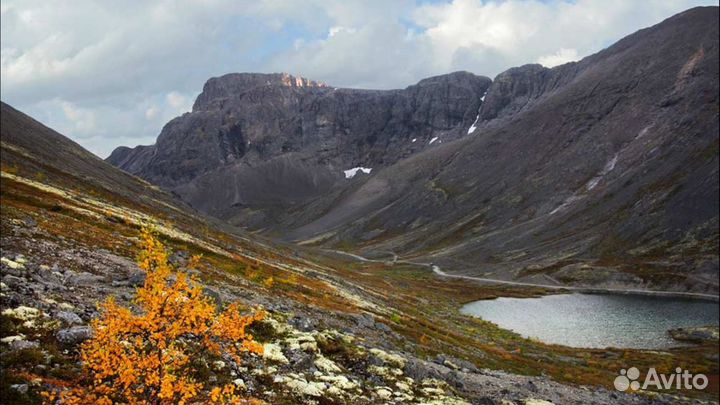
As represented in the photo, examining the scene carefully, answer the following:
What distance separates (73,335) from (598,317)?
98909 millimetres

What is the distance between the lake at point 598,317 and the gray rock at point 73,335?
72565mm

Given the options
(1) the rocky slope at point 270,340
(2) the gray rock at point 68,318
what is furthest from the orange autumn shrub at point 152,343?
(2) the gray rock at point 68,318

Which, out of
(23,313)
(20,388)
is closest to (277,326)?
(23,313)

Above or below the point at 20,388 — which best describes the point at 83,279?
above

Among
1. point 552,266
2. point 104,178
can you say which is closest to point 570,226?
point 552,266

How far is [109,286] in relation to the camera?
24.2 m

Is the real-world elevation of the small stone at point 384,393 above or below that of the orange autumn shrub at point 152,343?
below

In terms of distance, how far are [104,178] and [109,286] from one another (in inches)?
3606

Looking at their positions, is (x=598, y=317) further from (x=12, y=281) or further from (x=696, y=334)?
(x=12, y=281)

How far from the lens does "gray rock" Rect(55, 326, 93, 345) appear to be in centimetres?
1588

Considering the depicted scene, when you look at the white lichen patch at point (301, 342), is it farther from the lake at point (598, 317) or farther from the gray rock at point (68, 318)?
the lake at point (598, 317)

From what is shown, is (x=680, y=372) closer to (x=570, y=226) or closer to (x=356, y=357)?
(x=356, y=357)

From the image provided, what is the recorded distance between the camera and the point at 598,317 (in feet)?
315

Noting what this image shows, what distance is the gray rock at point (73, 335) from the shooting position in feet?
52.1
